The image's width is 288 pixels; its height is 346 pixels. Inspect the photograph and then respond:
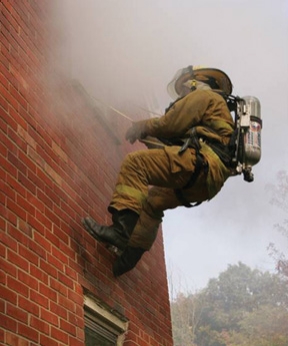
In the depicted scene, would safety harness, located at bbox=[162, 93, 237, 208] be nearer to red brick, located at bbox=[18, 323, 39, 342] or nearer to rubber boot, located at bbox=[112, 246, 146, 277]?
rubber boot, located at bbox=[112, 246, 146, 277]

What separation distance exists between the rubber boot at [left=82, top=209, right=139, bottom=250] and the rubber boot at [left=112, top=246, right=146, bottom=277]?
0.28 meters

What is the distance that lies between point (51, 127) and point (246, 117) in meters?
1.26

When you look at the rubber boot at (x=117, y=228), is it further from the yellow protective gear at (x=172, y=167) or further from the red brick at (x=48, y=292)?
the red brick at (x=48, y=292)

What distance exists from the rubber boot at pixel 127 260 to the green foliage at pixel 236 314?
22.7 m

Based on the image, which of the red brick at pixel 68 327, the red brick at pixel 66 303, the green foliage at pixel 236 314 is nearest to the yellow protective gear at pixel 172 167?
the red brick at pixel 66 303

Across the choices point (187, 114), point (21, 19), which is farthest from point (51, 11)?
point (187, 114)

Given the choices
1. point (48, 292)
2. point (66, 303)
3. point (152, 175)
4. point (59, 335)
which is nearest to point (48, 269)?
point (48, 292)

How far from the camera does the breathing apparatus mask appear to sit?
4348 mm

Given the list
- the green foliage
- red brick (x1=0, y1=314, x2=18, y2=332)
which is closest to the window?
red brick (x1=0, y1=314, x2=18, y2=332)

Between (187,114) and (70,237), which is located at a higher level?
(187,114)

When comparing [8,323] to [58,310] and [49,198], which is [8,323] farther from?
[49,198]

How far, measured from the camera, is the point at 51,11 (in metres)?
4.89

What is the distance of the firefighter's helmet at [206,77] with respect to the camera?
4801 mm

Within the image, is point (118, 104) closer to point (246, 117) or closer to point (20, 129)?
point (246, 117)
